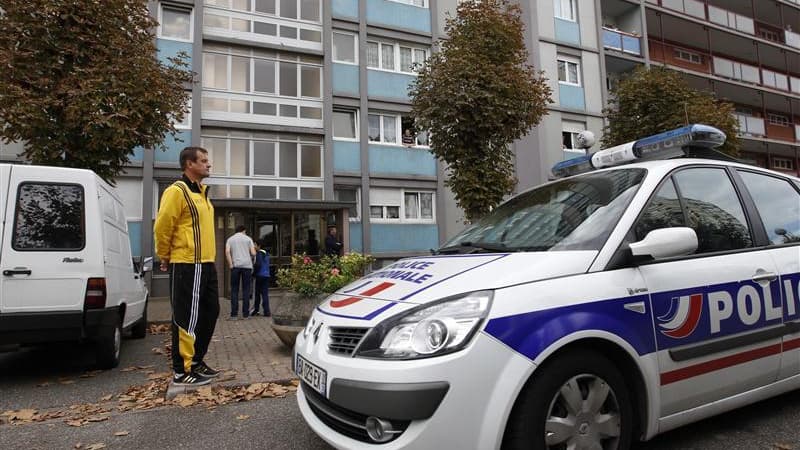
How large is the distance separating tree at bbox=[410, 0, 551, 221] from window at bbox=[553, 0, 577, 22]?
38.0 ft

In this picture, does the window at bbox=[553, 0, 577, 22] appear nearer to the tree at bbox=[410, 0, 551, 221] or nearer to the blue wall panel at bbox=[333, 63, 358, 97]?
the blue wall panel at bbox=[333, 63, 358, 97]

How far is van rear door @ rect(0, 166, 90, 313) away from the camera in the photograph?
4.63m

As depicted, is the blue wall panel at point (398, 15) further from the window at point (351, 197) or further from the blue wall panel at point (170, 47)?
the blue wall panel at point (170, 47)

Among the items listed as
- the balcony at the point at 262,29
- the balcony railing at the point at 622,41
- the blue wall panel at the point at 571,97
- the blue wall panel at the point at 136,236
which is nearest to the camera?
the blue wall panel at the point at 136,236

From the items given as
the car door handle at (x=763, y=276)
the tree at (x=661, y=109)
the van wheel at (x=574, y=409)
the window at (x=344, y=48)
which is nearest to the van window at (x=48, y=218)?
the van wheel at (x=574, y=409)

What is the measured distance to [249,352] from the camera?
19.5 feet

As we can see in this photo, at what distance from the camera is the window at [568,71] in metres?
20.6

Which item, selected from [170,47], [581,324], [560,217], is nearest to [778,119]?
[170,47]

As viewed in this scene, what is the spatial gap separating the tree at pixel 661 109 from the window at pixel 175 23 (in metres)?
13.8

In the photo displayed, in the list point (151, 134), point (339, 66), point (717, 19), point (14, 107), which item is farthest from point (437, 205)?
point (717, 19)

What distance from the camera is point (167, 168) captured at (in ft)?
48.7

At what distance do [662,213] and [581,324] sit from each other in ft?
3.24

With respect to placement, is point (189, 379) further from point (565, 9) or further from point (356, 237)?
point (565, 9)

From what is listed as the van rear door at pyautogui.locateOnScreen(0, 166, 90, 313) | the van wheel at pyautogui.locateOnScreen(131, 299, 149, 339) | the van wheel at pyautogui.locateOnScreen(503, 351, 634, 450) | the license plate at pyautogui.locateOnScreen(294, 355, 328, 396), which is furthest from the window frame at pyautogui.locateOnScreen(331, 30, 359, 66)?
the van wheel at pyautogui.locateOnScreen(503, 351, 634, 450)
